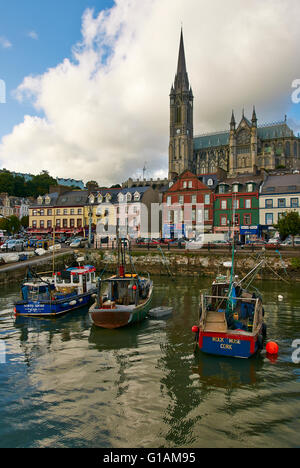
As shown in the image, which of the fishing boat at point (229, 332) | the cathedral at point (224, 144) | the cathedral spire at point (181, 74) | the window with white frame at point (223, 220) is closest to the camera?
the fishing boat at point (229, 332)

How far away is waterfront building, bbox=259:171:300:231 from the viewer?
52.4 m

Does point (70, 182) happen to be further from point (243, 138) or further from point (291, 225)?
point (291, 225)

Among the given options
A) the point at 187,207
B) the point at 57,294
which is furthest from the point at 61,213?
the point at 57,294

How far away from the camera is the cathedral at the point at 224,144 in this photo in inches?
4847

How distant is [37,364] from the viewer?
13.9 meters

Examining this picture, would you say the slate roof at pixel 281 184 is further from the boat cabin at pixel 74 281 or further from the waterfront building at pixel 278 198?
the boat cabin at pixel 74 281

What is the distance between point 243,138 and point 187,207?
8123cm

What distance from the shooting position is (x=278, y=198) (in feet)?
176

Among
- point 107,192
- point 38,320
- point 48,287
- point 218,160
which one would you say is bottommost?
point 38,320

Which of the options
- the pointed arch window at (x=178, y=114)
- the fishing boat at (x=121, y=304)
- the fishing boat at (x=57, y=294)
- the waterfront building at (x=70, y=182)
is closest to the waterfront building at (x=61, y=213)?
the fishing boat at (x=57, y=294)

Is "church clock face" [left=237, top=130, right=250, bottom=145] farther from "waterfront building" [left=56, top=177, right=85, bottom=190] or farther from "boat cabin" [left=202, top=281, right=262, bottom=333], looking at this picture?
"boat cabin" [left=202, top=281, right=262, bottom=333]
